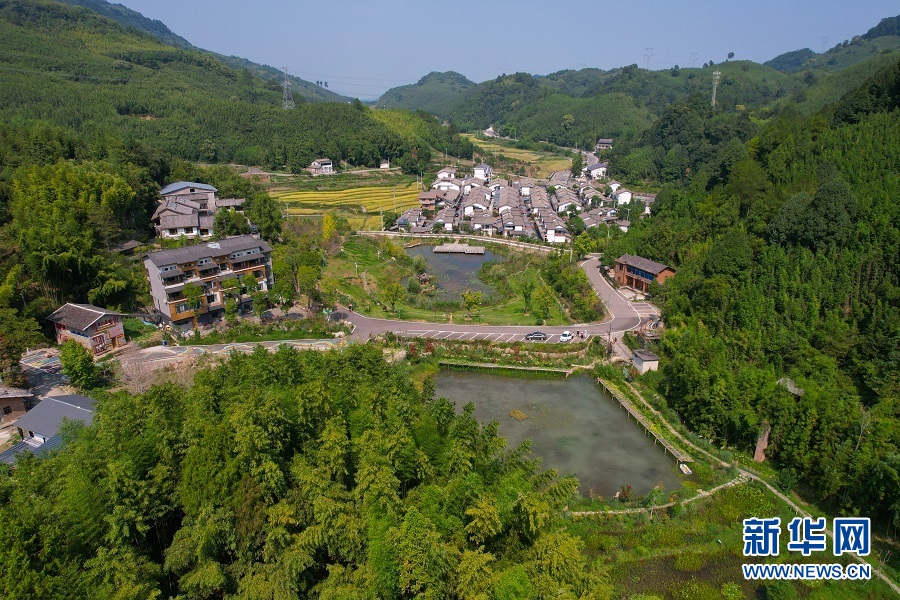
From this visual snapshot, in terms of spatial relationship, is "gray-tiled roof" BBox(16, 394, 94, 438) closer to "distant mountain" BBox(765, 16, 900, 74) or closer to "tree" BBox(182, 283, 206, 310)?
"tree" BBox(182, 283, 206, 310)

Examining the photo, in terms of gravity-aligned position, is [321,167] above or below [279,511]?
above

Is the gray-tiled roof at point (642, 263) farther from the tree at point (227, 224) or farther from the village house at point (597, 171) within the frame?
the village house at point (597, 171)

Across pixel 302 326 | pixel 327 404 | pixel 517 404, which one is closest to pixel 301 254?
pixel 302 326

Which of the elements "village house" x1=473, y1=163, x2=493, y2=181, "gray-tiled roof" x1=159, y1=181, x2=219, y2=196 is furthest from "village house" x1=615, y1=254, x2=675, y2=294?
"village house" x1=473, y1=163, x2=493, y2=181

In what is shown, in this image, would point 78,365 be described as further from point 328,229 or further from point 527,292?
point 328,229

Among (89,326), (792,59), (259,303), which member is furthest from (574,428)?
(792,59)

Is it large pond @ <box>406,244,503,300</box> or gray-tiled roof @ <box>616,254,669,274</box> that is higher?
gray-tiled roof @ <box>616,254,669,274</box>
